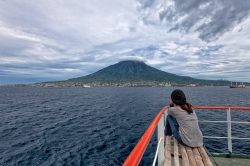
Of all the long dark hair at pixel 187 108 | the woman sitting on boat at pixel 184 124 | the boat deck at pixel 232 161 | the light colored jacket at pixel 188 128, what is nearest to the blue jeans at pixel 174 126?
the woman sitting on boat at pixel 184 124

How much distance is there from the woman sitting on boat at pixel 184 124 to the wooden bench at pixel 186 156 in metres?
0.16

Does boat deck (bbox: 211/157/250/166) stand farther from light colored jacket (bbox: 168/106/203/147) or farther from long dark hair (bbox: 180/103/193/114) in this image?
long dark hair (bbox: 180/103/193/114)

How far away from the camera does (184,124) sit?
3.91 metres

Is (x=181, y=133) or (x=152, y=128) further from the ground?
(x=152, y=128)

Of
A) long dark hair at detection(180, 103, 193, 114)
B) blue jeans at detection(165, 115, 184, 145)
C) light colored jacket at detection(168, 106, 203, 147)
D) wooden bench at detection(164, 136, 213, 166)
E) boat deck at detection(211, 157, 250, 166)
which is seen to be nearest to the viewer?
wooden bench at detection(164, 136, 213, 166)

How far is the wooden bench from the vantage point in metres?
A: 3.26

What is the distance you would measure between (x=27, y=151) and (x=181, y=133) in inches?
553

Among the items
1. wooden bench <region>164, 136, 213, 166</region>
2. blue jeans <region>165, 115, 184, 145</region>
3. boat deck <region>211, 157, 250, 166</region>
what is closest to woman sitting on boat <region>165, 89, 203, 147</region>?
blue jeans <region>165, 115, 184, 145</region>

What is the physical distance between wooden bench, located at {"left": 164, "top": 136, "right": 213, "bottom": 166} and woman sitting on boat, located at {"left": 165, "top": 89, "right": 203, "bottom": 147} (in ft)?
0.51

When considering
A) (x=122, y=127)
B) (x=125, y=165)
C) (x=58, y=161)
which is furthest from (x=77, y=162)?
(x=125, y=165)

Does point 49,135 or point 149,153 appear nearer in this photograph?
point 149,153

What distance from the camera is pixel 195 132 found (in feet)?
12.8

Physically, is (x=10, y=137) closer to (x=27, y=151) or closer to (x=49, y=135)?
(x=49, y=135)

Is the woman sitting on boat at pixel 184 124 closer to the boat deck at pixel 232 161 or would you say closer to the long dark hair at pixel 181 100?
the long dark hair at pixel 181 100
